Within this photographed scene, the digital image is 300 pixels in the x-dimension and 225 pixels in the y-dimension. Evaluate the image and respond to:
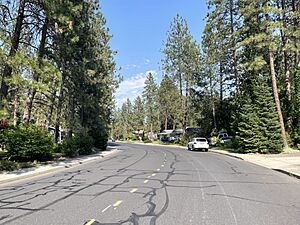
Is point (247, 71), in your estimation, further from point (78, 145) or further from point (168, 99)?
point (168, 99)

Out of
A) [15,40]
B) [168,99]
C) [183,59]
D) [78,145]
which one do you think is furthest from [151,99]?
[15,40]

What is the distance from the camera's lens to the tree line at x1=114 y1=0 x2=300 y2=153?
95.4 ft

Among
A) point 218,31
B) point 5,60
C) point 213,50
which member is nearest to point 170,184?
point 5,60

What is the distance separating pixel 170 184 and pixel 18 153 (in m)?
10.3

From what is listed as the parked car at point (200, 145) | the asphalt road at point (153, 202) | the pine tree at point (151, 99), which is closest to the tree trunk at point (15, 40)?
the asphalt road at point (153, 202)

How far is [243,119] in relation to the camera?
30297mm

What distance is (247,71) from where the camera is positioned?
31.7 metres

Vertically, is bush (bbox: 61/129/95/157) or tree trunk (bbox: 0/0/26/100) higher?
tree trunk (bbox: 0/0/26/100)

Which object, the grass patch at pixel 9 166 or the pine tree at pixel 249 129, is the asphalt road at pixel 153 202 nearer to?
the grass patch at pixel 9 166

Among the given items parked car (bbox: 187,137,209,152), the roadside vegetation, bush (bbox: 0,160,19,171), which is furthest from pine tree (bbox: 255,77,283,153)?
bush (bbox: 0,160,19,171)

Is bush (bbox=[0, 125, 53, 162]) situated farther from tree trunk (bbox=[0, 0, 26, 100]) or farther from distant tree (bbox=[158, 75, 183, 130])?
distant tree (bbox=[158, 75, 183, 130])

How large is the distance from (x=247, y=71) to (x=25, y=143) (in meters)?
21.9

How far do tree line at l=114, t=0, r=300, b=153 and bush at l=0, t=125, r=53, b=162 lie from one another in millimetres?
18155

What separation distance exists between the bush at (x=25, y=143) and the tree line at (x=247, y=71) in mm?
18155
